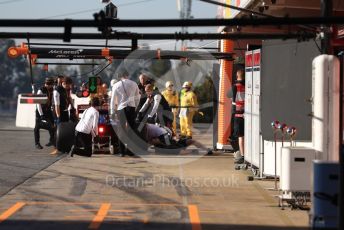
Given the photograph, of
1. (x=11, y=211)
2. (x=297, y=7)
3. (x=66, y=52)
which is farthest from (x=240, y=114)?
(x=11, y=211)

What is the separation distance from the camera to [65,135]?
706 inches

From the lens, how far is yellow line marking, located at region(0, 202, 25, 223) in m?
11.0

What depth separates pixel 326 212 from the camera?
859cm

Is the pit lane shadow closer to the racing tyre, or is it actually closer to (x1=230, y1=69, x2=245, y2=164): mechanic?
(x1=230, y1=69, x2=245, y2=164): mechanic

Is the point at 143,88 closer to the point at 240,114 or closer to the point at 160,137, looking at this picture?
the point at 160,137

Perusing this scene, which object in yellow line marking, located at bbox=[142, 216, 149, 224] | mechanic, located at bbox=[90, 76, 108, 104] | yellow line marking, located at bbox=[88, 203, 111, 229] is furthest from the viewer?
mechanic, located at bbox=[90, 76, 108, 104]

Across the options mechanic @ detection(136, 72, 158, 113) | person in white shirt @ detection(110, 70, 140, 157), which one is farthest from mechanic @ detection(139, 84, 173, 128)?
person in white shirt @ detection(110, 70, 140, 157)

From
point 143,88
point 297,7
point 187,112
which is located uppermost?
point 297,7

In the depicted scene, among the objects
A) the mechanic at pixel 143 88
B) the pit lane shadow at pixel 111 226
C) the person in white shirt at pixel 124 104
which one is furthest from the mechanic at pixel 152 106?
the pit lane shadow at pixel 111 226

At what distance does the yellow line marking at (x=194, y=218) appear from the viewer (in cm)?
1048

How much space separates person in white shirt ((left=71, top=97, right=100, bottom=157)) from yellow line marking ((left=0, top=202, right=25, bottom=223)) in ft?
19.7

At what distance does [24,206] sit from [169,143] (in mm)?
9141

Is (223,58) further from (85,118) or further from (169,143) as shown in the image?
(85,118)

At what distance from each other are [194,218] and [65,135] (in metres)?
7.32
